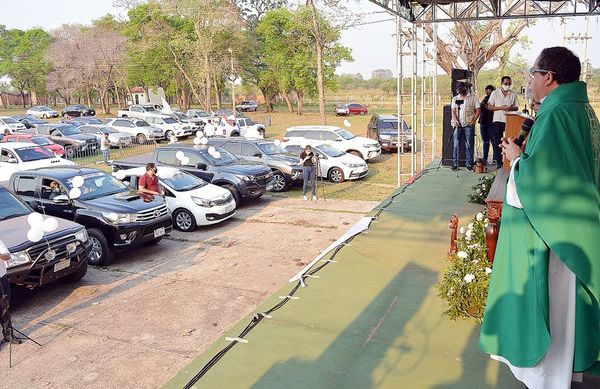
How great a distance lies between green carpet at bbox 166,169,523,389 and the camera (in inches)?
119

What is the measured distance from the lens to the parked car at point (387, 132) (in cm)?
2075

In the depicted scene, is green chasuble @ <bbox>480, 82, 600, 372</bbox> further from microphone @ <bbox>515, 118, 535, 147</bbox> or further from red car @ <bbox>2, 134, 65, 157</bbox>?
red car @ <bbox>2, 134, 65, 157</bbox>

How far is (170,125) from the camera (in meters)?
29.6

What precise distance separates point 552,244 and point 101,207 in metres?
8.08

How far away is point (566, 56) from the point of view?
7.41 ft

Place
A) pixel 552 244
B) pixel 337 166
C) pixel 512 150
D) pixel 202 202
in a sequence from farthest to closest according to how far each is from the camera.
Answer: pixel 337 166 < pixel 202 202 < pixel 512 150 < pixel 552 244

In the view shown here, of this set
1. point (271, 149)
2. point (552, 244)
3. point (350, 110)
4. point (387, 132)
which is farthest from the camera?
point (350, 110)

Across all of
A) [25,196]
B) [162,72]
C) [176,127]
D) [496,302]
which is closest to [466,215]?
[496,302]

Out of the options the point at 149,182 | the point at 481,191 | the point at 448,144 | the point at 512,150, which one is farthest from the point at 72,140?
the point at 512,150

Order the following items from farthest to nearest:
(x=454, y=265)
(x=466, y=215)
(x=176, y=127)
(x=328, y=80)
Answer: (x=328, y=80) < (x=176, y=127) < (x=466, y=215) < (x=454, y=265)

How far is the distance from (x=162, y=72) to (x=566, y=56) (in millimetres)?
51916

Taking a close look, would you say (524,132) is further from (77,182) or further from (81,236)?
(77,182)

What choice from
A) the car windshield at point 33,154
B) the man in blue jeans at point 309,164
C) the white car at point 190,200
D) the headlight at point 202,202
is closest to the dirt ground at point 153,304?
the white car at point 190,200

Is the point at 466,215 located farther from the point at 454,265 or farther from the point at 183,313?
the point at 183,313
